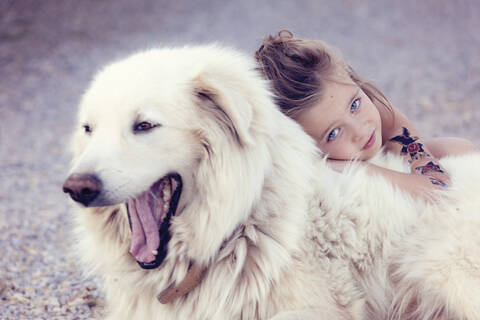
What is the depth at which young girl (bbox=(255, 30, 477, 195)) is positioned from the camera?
331 cm

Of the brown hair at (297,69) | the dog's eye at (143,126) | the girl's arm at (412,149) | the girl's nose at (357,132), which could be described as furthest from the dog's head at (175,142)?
the girl's arm at (412,149)

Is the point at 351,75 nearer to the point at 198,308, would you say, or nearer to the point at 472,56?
the point at 198,308

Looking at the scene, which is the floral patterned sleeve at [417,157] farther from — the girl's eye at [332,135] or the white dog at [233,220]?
the girl's eye at [332,135]

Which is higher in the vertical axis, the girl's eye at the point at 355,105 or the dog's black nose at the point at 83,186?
the girl's eye at the point at 355,105

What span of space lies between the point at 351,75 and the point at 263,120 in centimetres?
161

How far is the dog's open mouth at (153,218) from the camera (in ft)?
8.23

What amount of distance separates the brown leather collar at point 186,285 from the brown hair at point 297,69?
124cm

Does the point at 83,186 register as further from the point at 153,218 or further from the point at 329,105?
the point at 329,105

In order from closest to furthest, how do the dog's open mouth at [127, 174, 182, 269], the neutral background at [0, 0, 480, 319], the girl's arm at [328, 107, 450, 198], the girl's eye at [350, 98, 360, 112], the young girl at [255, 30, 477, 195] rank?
1. the dog's open mouth at [127, 174, 182, 269]
2. the girl's arm at [328, 107, 450, 198]
3. the young girl at [255, 30, 477, 195]
4. the girl's eye at [350, 98, 360, 112]
5. the neutral background at [0, 0, 480, 319]

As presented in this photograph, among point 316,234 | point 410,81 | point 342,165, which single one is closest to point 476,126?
point 410,81

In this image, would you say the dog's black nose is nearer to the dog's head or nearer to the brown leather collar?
the dog's head

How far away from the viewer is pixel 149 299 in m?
2.65

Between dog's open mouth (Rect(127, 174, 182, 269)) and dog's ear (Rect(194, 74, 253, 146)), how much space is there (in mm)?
355

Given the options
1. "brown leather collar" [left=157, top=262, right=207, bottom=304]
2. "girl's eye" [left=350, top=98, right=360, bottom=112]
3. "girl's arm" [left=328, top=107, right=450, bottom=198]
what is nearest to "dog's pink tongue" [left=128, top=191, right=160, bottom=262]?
"brown leather collar" [left=157, top=262, right=207, bottom=304]
